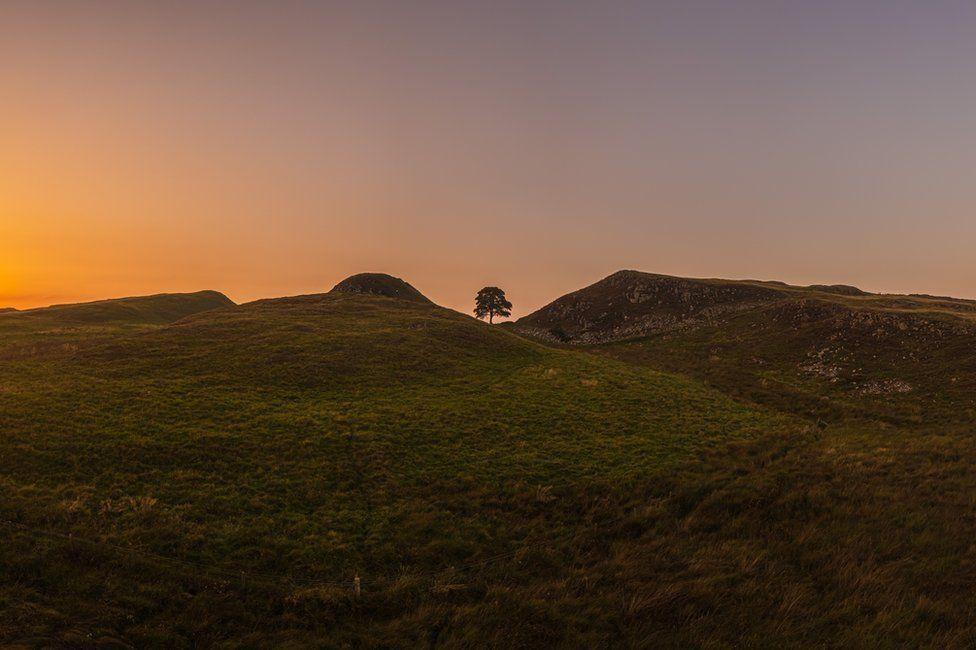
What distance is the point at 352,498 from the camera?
19016 mm

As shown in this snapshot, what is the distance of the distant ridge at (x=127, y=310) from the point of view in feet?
249

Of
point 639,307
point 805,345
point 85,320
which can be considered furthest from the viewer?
point 639,307

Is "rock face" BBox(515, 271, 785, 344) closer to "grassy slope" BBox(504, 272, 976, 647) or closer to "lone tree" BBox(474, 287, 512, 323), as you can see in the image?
"lone tree" BBox(474, 287, 512, 323)

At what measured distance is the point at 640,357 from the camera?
199 ft

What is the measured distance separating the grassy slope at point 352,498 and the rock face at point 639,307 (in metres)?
47.6

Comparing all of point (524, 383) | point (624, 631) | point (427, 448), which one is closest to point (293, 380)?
point (427, 448)

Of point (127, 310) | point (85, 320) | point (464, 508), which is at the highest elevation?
point (127, 310)

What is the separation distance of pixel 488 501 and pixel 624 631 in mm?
8079

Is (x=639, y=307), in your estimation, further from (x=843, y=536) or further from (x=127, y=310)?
(x=127, y=310)

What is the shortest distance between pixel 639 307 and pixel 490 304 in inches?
1602

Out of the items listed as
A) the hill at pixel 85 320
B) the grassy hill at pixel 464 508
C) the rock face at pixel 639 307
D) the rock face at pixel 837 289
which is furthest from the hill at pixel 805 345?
the hill at pixel 85 320

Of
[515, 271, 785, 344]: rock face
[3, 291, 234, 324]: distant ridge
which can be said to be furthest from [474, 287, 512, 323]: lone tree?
[3, 291, 234, 324]: distant ridge

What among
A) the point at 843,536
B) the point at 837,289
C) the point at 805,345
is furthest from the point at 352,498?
the point at 837,289

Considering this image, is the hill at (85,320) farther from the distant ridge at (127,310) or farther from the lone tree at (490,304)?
the lone tree at (490,304)
